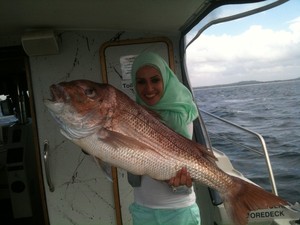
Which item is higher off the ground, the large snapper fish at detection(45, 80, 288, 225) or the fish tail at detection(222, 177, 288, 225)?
the large snapper fish at detection(45, 80, 288, 225)

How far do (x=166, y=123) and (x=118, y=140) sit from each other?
1.50 feet

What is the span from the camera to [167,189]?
2371 millimetres

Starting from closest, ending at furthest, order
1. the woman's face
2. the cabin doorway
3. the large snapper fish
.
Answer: the large snapper fish
the woman's face
the cabin doorway

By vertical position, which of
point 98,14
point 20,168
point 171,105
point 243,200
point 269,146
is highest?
point 98,14

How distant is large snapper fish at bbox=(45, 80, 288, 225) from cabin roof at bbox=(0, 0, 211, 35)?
109 cm

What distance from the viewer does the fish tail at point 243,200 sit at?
213cm

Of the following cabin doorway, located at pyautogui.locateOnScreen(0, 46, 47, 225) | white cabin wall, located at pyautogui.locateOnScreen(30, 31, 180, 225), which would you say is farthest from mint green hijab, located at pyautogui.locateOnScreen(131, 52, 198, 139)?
cabin doorway, located at pyautogui.locateOnScreen(0, 46, 47, 225)

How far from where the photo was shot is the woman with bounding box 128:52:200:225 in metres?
2.34

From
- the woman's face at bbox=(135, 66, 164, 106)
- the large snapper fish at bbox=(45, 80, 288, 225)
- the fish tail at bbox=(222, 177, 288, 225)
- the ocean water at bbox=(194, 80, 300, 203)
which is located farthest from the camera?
the ocean water at bbox=(194, 80, 300, 203)

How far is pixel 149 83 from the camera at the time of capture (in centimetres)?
233

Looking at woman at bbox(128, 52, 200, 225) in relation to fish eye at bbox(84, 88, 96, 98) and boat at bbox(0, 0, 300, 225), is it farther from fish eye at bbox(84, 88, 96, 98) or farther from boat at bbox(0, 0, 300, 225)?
boat at bbox(0, 0, 300, 225)

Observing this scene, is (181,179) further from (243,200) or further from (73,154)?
(73,154)

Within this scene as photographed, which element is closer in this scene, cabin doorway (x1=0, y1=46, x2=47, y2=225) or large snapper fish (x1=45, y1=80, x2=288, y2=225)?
large snapper fish (x1=45, y1=80, x2=288, y2=225)

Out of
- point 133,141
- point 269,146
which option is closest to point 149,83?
point 133,141
